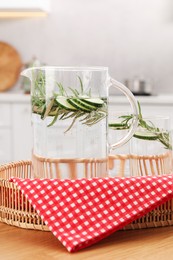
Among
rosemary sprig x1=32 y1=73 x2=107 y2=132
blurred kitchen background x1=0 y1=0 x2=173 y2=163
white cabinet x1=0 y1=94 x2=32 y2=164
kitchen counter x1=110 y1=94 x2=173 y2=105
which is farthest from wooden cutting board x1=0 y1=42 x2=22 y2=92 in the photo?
rosemary sprig x1=32 y1=73 x2=107 y2=132

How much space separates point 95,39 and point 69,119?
10.5ft

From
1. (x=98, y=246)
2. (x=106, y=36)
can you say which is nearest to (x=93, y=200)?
(x=98, y=246)

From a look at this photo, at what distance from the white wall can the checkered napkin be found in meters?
3.11

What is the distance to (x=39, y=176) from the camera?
3.26ft

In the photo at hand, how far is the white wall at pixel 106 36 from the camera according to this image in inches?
158

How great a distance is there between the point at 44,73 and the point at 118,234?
12.2 inches

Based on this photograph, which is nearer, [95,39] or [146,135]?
[146,135]

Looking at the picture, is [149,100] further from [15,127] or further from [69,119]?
[69,119]

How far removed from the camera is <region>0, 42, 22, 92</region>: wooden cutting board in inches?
164

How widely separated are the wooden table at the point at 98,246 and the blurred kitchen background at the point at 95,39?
299 cm

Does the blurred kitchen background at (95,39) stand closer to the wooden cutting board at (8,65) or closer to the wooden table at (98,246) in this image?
the wooden cutting board at (8,65)

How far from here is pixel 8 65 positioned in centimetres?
418

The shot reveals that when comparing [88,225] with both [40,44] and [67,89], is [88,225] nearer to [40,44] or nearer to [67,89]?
[67,89]

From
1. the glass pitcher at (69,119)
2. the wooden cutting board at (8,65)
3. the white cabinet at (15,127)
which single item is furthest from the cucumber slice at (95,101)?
the wooden cutting board at (8,65)
